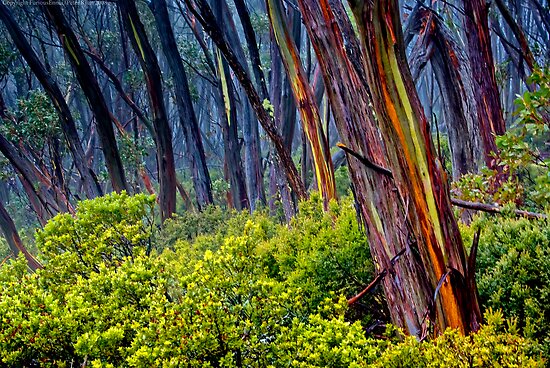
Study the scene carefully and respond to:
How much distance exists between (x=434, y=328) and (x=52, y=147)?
11.2m

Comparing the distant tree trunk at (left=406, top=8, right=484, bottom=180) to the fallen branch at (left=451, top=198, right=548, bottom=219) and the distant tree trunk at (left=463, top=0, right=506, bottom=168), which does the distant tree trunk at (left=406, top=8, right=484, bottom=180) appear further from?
the fallen branch at (left=451, top=198, right=548, bottom=219)

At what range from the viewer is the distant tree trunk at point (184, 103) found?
10945mm

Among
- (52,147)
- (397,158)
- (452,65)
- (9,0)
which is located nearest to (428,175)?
(397,158)

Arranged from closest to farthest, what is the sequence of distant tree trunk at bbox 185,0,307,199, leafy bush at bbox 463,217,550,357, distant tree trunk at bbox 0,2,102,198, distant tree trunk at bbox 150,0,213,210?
leafy bush at bbox 463,217,550,357 → distant tree trunk at bbox 185,0,307,199 → distant tree trunk at bbox 0,2,102,198 → distant tree trunk at bbox 150,0,213,210

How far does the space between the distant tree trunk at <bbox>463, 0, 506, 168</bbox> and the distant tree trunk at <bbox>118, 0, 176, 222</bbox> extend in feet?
17.8

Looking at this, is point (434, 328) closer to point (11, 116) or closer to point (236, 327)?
point (236, 327)

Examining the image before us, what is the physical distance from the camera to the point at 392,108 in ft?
8.64

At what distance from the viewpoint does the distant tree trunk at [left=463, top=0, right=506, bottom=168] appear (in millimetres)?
6535

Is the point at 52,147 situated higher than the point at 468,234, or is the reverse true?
the point at 52,147

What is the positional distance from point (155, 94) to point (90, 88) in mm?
1314

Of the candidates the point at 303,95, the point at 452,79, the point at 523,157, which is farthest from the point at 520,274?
the point at 452,79

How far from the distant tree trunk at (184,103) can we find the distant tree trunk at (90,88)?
8.27ft

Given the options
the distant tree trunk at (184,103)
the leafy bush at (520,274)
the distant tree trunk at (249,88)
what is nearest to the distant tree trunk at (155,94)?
the distant tree trunk at (184,103)

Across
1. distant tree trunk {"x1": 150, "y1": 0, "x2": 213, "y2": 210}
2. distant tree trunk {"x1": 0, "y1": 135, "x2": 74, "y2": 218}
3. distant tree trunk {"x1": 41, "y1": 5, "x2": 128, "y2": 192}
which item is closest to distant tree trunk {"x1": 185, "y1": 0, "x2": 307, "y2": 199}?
distant tree trunk {"x1": 41, "y1": 5, "x2": 128, "y2": 192}
